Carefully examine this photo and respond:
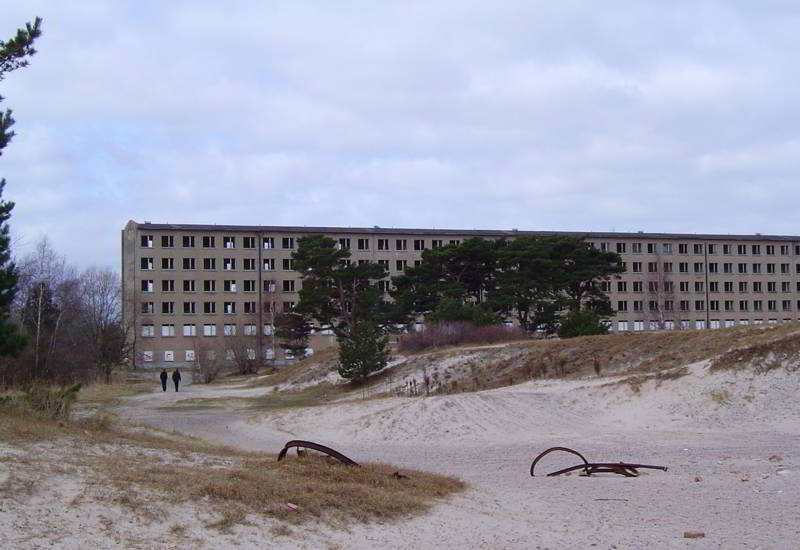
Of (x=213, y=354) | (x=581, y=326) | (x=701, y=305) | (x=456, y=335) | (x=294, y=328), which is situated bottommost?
(x=213, y=354)

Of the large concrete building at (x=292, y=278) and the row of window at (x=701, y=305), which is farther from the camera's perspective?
the row of window at (x=701, y=305)

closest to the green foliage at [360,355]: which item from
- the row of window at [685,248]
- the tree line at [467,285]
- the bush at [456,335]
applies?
the bush at [456,335]

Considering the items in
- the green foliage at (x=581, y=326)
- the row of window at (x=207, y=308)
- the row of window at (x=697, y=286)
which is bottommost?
the green foliage at (x=581, y=326)

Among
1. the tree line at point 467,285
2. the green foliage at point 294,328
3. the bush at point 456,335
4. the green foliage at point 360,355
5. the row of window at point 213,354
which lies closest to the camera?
the green foliage at point 360,355

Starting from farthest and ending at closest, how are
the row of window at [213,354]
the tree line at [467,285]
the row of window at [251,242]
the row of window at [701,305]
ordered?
the row of window at [701,305]
the row of window at [251,242]
the row of window at [213,354]
the tree line at [467,285]

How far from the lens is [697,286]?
363ft

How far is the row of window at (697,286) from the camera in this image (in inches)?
4274

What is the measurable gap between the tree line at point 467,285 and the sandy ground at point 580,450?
83.9ft

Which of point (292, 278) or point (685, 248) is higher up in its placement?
point (685, 248)

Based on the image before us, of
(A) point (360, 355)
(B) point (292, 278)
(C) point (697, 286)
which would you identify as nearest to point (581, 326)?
(A) point (360, 355)

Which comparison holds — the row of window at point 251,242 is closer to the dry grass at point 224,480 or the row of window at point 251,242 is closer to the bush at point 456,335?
the bush at point 456,335

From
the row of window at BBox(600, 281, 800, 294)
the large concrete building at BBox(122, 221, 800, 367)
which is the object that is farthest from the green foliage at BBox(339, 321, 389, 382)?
the row of window at BBox(600, 281, 800, 294)

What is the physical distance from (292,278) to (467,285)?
38.9 metres

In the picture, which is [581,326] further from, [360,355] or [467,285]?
[467,285]
